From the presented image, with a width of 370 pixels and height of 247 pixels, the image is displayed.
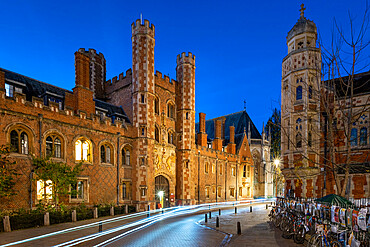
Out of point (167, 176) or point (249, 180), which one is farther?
point (249, 180)

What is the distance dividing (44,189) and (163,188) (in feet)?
47.0

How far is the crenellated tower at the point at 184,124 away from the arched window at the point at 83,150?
1212 cm

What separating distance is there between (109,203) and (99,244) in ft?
40.9

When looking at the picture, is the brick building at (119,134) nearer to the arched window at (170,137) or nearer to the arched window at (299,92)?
the arched window at (170,137)

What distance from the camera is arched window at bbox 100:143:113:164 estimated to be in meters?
23.9

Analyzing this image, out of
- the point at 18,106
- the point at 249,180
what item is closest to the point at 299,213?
the point at 18,106

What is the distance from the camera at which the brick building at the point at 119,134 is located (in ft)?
59.5

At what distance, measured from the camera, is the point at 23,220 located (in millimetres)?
15281

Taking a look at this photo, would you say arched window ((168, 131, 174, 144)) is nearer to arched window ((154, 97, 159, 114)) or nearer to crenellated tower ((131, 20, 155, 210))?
arched window ((154, 97, 159, 114))

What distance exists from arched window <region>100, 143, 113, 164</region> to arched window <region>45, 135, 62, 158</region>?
160 inches

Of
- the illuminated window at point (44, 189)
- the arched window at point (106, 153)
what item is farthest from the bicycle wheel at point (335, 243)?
the arched window at point (106, 153)

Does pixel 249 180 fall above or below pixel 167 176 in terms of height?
below

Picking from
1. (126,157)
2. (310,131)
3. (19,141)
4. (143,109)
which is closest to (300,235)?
(310,131)

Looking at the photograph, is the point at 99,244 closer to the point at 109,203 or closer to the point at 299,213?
the point at 299,213
